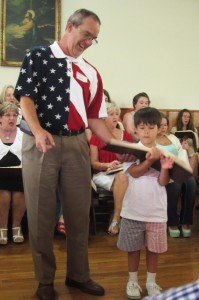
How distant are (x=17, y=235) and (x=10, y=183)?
455 millimetres

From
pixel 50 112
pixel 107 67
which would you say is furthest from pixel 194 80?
pixel 50 112

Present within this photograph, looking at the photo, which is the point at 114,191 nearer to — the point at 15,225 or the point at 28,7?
the point at 15,225

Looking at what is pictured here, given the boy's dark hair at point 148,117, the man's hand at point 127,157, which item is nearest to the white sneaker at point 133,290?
the man's hand at point 127,157

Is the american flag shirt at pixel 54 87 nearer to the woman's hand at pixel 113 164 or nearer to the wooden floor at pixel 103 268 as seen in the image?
the wooden floor at pixel 103 268

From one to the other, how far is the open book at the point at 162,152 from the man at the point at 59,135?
278mm

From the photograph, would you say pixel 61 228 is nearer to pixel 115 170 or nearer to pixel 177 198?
pixel 115 170

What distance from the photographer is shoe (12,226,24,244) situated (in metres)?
3.15

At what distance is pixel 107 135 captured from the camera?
7.30 feet

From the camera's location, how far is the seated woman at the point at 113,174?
345 centimetres

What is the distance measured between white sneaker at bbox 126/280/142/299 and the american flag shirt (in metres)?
0.97

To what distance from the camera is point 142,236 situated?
2191mm

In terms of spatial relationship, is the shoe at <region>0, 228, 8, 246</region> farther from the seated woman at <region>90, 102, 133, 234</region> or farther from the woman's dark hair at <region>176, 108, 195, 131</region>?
the woman's dark hair at <region>176, 108, 195, 131</region>

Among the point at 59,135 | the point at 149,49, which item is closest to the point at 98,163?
the point at 59,135

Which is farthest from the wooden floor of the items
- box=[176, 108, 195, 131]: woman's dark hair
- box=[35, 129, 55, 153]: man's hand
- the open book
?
box=[176, 108, 195, 131]: woman's dark hair
